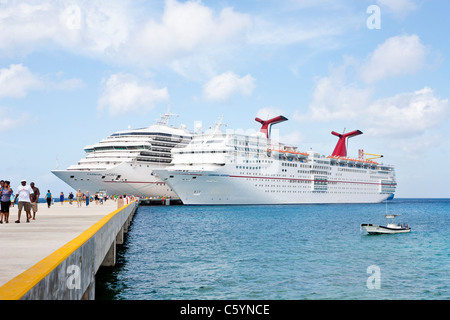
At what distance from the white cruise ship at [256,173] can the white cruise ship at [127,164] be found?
290 inches

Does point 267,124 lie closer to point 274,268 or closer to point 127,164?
point 127,164

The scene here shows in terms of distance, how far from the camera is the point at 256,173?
79188 mm

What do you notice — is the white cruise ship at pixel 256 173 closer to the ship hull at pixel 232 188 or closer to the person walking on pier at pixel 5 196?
the ship hull at pixel 232 188

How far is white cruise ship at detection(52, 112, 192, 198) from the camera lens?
264 feet

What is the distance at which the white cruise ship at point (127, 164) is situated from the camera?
8056 cm

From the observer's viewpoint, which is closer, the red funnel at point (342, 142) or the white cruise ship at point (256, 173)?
the white cruise ship at point (256, 173)

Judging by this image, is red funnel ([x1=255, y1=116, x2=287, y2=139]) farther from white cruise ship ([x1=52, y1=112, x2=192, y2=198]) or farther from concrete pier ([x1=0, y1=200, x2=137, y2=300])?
concrete pier ([x1=0, y1=200, x2=137, y2=300])

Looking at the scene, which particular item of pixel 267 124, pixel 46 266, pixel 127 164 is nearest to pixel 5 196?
pixel 46 266

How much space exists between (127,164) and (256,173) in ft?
76.5

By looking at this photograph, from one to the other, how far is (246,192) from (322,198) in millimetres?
27153

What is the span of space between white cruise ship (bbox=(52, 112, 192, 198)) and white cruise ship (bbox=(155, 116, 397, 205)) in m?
7.36

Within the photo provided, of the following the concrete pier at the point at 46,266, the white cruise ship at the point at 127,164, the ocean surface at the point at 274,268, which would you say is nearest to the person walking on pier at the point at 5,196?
the concrete pier at the point at 46,266
